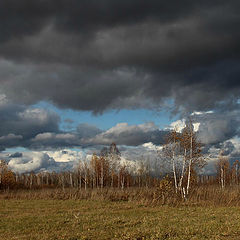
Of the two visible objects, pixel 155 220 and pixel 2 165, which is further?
pixel 2 165

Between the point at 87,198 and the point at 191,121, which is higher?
the point at 191,121

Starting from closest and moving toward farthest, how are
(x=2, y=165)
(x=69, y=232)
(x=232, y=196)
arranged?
(x=69, y=232) < (x=232, y=196) < (x=2, y=165)

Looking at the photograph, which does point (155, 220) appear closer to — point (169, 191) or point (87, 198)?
point (169, 191)

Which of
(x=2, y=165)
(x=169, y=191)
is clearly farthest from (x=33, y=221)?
(x=2, y=165)

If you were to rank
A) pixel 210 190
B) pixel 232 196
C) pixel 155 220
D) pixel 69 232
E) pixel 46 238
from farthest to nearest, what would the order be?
pixel 210 190 → pixel 232 196 → pixel 155 220 → pixel 69 232 → pixel 46 238

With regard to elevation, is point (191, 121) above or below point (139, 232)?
above

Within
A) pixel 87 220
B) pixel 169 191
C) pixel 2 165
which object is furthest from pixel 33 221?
pixel 2 165

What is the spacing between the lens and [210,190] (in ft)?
102

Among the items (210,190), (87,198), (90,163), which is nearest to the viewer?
(210,190)

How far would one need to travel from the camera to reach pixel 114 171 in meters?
76.4

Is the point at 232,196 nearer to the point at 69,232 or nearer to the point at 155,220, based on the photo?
the point at 155,220

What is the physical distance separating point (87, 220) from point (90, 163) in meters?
73.6

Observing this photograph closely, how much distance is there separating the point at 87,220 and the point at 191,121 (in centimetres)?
2025

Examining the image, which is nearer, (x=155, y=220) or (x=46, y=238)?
(x=46, y=238)
